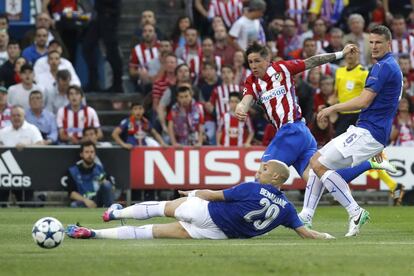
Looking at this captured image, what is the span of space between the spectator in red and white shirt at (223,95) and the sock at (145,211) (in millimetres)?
9807

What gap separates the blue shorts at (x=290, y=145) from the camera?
14.6 m

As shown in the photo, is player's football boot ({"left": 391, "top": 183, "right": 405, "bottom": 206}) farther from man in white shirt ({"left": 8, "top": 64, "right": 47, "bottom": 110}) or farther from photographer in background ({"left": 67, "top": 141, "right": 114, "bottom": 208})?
man in white shirt ({"left": 8, "top": 64, "right": 47, "bottom": 110})

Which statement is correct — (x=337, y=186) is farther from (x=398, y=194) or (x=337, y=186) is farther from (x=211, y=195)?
(x=398, y=194)

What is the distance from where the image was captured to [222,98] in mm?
23094

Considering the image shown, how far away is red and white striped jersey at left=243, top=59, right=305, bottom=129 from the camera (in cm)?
1476

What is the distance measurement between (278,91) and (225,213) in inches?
95.1

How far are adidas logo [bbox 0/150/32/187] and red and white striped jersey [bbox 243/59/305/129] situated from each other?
7.37 m

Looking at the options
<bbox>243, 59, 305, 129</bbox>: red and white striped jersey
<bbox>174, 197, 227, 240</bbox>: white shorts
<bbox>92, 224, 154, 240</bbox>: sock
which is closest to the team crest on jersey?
<bbox>243, 59, 305, 129</bbox>: red and white striped jersey

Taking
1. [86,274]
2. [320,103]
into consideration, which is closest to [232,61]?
[320,103]

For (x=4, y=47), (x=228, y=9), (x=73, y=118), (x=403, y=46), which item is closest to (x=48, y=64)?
(x=4, y=47)

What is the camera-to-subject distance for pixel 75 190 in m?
21.0

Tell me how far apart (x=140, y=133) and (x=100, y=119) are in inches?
99.9

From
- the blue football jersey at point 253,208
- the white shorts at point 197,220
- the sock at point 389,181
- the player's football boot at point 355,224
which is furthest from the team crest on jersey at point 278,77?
the sock at point 389,181

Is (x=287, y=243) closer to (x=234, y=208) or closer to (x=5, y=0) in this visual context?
(x=234, y=208)
